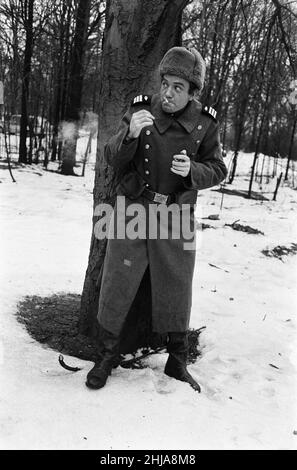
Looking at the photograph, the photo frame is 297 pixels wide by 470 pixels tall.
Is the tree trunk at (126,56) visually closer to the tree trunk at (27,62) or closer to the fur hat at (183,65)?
the fur hat at (183,65)

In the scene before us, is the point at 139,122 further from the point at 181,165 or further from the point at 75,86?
the point at 75,86

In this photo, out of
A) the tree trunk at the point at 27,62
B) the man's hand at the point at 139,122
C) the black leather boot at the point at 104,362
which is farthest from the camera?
the tree trunk at the point at 27,62

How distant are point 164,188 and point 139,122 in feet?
1.33

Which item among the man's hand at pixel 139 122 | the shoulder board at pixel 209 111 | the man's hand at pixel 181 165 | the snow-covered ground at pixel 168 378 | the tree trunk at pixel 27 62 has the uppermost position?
the tree trunk at pixel 27 62

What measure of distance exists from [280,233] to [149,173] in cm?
603

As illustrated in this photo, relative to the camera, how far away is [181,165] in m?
2.29

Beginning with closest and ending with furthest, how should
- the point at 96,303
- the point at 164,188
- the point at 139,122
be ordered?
the point at 139,122, the point at 164,188, the point at 96,303

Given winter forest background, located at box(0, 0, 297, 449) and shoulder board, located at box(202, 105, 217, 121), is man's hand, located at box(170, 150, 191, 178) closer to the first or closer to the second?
shoulder board, located at box(202, 105, 217, 121)

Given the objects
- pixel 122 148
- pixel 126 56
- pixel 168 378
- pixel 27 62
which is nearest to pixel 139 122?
pixel 122 148

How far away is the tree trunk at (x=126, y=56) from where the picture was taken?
8.51 ft

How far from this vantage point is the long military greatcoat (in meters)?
2.43

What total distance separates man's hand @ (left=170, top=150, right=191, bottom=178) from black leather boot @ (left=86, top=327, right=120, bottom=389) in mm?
1021

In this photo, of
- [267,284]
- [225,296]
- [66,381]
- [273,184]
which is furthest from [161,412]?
[273,184]

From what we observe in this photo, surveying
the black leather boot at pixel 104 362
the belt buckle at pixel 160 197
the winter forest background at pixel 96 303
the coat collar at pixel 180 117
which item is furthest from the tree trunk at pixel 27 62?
the black leather boot at pixel 104 362
